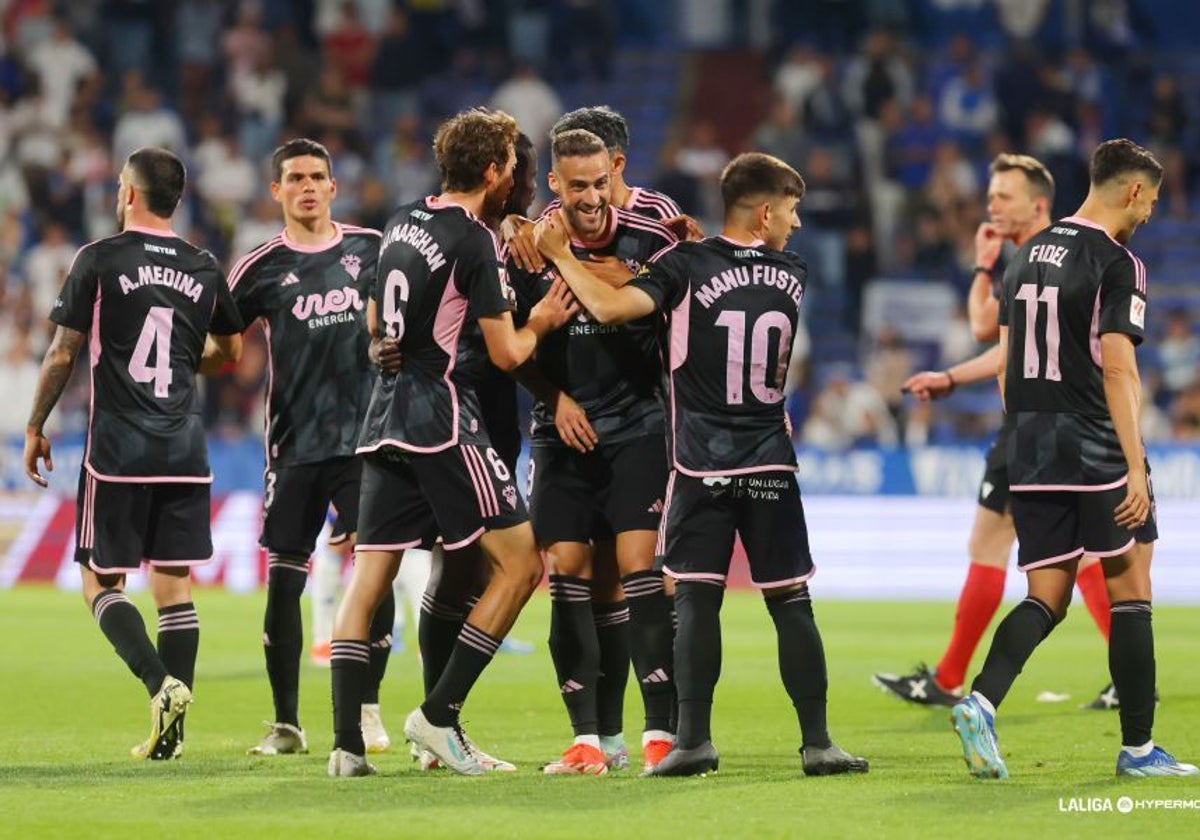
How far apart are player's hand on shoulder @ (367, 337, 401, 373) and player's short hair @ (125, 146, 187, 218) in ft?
4.59

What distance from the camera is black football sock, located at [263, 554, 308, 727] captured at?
848 centimetres

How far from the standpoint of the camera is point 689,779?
7.33 metres

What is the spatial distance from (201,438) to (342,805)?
7.86ft

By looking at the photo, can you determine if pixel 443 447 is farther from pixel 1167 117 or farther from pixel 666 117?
pixel 666 117

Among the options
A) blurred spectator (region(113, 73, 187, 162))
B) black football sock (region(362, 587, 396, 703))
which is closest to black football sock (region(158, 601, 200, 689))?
black football sock (region(362, 587, 396, 703))

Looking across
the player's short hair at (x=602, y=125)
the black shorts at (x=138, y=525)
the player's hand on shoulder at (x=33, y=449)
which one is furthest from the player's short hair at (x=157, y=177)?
the player's short hair at (x=602, y=125)

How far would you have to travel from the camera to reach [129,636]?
8.20 metres

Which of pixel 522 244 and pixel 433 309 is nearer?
pixel 433 309

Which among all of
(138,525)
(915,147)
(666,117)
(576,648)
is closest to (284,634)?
(138,525)

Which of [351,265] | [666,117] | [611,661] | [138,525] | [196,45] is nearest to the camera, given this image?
[611,661]

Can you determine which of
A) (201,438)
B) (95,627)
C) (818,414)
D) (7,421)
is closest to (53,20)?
(7,421)

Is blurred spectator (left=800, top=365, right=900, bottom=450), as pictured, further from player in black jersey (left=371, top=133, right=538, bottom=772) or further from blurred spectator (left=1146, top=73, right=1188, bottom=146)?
player in black jersey (left=371, top=133, right=538, bottom=772)

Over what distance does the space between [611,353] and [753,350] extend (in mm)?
660

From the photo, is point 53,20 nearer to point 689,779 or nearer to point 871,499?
point 871,499
